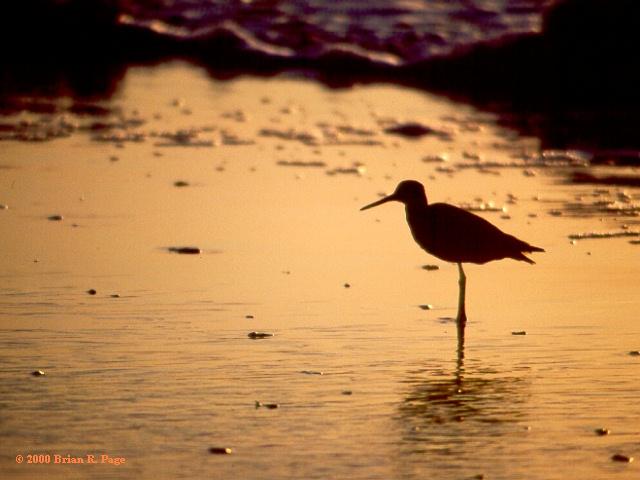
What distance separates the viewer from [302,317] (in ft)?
33.7

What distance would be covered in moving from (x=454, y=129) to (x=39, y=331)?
1368 centimetres

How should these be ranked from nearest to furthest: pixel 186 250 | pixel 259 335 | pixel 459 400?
pixel 459 400
pixel 259 335
pixel 186 250

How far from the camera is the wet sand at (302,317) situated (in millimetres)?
7281

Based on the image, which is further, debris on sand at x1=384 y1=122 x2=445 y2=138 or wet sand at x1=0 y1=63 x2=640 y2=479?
debris on sand at x1=384 y1=122 x2=445 y2=138

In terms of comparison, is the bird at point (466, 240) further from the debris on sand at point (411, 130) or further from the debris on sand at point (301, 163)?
the debris on sand at point (411, 130)

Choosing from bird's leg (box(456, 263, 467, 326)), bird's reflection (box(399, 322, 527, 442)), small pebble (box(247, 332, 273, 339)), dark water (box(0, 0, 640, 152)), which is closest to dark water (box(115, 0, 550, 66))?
dark water (box(0, 0, 640, 152))

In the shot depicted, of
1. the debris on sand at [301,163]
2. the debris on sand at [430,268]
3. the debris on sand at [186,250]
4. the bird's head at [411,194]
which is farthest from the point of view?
the debris on sand at [301,163]

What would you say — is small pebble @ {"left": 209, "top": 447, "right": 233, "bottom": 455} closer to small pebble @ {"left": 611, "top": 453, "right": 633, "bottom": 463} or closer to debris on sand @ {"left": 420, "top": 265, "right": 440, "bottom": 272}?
small pebble @ {"left": 611, "top": 453, "right": 633, "bottom": 463}

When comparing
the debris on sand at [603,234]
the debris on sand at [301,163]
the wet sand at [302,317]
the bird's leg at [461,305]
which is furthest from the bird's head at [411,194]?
the debris on sand at [301,163]

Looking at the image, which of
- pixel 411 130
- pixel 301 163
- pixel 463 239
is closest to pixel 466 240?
pixel 463 239

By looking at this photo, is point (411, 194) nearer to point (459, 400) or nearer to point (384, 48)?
point (459, 400)

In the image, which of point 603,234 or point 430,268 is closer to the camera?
point 430,268

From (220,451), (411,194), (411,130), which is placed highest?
(220,451)

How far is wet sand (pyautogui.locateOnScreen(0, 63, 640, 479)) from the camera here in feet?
23.9
